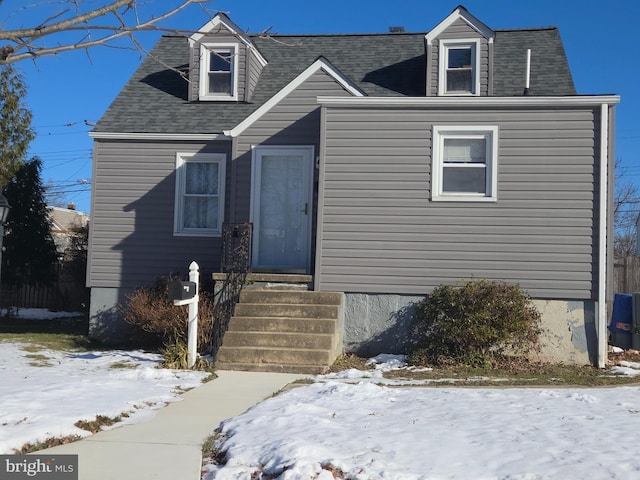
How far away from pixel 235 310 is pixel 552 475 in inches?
254

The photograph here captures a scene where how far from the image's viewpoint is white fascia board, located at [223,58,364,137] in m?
12.2

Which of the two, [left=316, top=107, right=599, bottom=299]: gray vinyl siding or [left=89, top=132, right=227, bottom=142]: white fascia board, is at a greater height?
[left=89, top=132, right=227, bottom=142]: white fascia board

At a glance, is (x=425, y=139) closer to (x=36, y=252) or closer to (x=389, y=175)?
(x=389, y=175)

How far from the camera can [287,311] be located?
1026 centimetres

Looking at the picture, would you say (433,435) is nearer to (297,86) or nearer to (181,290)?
(181,290)

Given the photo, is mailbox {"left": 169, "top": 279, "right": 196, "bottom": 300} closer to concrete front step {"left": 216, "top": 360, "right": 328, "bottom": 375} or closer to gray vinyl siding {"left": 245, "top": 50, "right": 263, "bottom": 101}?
concrete front step {"left": 216, "top": 360, "right": 328, "bottom": 375}

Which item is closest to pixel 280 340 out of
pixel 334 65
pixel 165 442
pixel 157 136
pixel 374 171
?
pixel 374 171

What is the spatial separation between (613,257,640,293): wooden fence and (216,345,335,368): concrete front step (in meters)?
9.83

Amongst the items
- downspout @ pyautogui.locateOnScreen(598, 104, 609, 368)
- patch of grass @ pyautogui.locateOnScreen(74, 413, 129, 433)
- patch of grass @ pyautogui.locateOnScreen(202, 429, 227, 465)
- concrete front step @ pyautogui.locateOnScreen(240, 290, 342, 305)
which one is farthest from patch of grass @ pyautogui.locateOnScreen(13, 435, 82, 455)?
downspout @ pyautogui.locateOnScreen(598, 104, 609, 368)

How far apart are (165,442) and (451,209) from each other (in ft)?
21.7

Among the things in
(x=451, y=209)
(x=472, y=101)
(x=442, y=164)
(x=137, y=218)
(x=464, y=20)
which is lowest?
(x=137, y=218)

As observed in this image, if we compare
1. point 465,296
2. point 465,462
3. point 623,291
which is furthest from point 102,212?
point 623,291

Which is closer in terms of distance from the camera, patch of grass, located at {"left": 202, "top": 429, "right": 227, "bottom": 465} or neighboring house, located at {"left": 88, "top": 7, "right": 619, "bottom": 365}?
patch of grass, located at {"left": 202, "top": 429, "right": 227, "bottom": 465}

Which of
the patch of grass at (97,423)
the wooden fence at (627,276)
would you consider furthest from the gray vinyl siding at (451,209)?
the wooden fence at (627,276)
